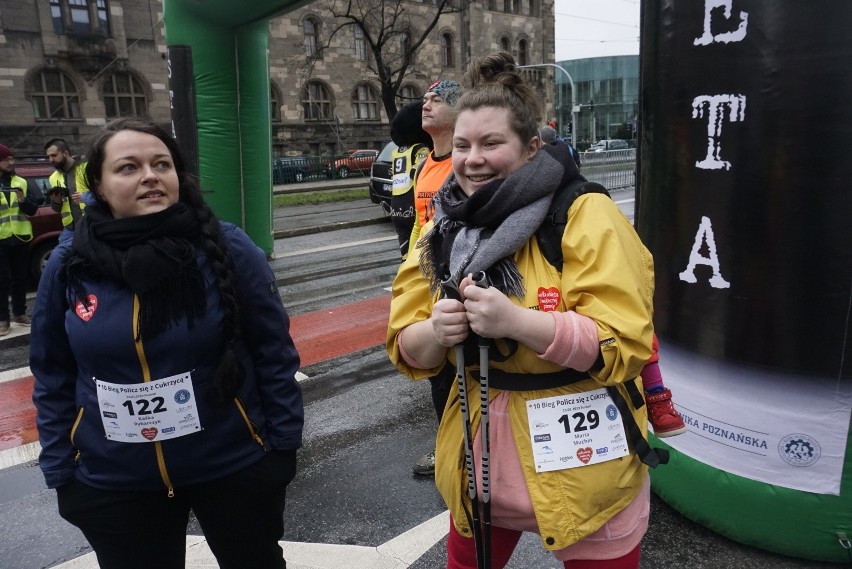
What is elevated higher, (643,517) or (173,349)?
(173,349)

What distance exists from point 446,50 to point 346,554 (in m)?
46.7

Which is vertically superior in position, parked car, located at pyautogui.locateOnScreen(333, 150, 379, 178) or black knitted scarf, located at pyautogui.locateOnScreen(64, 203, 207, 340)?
black knitted scarf, located at pyautogui.locateOnScreen(64, 203, 207, 340)

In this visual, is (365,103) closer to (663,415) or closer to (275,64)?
(275,64)

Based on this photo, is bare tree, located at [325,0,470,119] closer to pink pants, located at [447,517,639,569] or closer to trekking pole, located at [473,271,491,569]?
pink pants, located at [447,517,639,569]

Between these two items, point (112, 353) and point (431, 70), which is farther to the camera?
point (431, 70)

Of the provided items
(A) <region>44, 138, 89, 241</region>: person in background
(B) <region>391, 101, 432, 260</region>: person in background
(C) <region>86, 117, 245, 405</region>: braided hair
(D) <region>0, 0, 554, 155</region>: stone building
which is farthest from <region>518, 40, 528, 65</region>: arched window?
(C) <region>86, 117, 245, 405</region>: braided hair

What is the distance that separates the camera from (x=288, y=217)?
16.9 meters

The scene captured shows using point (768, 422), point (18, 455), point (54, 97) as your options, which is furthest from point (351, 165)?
point (768, 422)

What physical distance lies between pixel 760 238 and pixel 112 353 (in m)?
2.35

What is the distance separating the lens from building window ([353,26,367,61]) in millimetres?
41938

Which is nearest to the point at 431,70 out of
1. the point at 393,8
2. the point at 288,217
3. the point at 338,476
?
the point at 393,8

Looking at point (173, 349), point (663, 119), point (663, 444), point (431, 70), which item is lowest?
point (663, 444)

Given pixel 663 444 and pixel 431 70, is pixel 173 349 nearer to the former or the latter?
pixel 663 444

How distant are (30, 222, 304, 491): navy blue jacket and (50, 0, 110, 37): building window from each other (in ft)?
117
